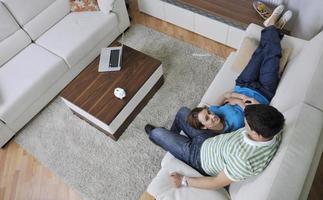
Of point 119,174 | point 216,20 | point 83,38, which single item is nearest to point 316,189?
point 119,174

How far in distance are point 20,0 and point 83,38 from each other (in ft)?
2.18

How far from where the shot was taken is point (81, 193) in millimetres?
1970

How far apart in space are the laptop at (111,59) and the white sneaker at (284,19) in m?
1.39

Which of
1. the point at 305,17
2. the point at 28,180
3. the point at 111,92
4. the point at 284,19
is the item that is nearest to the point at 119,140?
the point at 111,92

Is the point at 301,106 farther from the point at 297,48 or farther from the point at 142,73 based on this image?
the point at 142,73

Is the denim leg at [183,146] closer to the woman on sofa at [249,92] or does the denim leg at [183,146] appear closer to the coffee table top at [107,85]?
the woman on sofa at [249,92]

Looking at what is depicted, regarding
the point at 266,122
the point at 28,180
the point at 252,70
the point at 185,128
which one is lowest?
the point at 28,180

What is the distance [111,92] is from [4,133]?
3.45 ft

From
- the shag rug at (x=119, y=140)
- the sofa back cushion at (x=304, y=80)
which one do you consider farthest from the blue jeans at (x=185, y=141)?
the sofa back cushion at (x=304, y=80)

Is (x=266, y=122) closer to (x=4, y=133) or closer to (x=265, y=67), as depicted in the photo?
(x=265, y=67)

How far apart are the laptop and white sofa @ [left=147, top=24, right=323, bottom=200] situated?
0.93 meters

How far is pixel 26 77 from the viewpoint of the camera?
222cm

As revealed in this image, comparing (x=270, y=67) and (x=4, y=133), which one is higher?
(x=270, y=67)

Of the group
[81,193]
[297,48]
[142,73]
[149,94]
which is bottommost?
[81,193]
